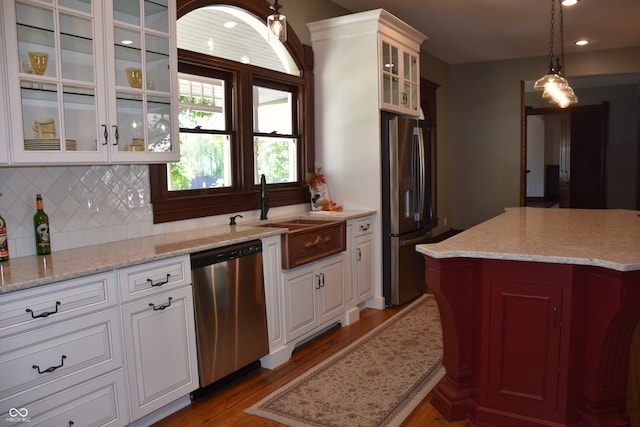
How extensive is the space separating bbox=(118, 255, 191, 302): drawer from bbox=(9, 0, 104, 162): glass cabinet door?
0.62 metres

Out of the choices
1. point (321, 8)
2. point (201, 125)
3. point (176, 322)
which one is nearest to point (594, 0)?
point (321, 8)

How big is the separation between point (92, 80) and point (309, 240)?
5.62 feet

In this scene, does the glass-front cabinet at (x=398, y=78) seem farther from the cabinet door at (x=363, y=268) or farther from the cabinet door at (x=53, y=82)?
the cabinet door at (x=53, y=82)

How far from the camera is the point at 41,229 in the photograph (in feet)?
8.29

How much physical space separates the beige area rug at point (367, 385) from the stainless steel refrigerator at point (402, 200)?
2.56ft

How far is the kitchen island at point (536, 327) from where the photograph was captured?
2.27 meters

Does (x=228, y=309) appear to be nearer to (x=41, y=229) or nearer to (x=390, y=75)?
(x=41, y=229)

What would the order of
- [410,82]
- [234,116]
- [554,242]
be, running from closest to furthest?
[554,242] → [234,116] → [410,82]

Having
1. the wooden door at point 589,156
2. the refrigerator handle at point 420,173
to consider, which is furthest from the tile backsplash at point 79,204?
the wooden door at point 589,156

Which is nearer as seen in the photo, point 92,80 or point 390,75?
point 92,80

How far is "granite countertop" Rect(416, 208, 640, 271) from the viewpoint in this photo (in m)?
2.22

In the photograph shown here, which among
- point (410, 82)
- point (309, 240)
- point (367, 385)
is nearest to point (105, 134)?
point (309, 240)

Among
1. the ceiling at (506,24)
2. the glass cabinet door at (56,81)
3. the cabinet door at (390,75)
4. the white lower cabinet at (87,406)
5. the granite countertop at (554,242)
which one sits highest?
the ceiling at (506,24)

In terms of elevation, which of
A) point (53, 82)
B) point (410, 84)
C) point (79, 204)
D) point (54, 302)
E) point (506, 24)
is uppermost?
point (506, 24)
